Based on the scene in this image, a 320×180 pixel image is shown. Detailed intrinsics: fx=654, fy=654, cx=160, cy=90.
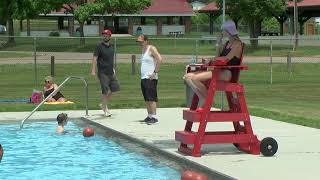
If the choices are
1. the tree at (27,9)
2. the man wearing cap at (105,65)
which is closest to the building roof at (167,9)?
the tree at (27,9)

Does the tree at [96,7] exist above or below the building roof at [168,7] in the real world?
below

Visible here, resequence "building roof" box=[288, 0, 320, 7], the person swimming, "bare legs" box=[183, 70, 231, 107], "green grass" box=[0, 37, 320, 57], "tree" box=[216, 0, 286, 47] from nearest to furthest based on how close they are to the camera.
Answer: "bare legs" box=[183, 70, 231, 107]
the person swimming
"green grass" box=[0, 37, 320, 57]
"tree" box=[216, 0, 286, 47]
"building roof" box=[288, 0, 320, 7]

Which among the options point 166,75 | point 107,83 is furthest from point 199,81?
point 166,75

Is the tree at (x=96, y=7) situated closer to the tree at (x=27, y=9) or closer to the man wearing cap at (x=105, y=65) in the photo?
the tree at (x=27, y=9)

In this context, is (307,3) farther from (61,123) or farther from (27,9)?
(61,123)

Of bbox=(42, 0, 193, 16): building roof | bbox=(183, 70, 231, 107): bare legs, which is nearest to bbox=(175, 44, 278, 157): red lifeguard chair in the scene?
bbox=(183, 70, 231, 107): bare legs

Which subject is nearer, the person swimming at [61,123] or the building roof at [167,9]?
the person swimming at [61,123]

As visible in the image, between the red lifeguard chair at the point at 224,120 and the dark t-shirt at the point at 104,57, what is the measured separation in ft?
16.2

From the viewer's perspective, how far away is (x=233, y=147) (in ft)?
34.4

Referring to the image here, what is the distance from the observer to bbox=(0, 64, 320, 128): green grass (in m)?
16.8

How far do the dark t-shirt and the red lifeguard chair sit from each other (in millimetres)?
4949

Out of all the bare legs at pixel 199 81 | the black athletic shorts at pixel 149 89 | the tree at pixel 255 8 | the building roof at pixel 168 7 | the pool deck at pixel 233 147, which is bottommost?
the pool deck at pixel 233 147

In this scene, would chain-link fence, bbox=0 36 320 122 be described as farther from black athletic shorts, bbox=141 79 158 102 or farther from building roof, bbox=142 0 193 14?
building roof, bbox=142 0 193 14

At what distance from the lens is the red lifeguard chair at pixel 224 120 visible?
9445mm
